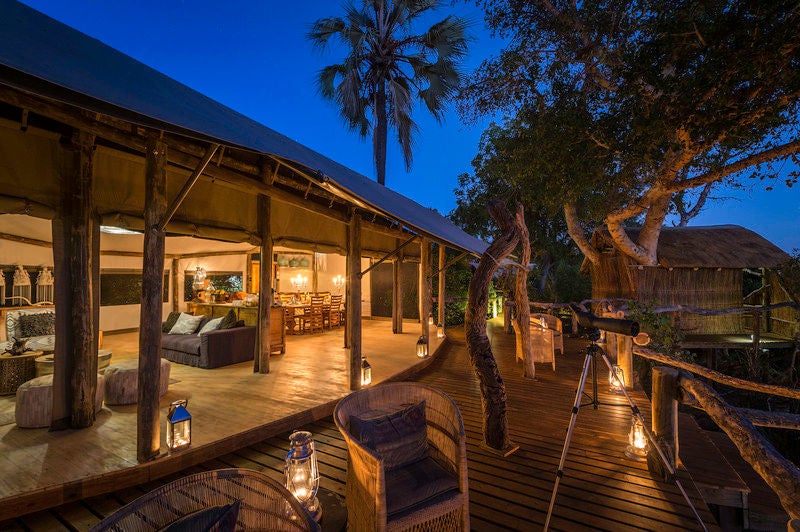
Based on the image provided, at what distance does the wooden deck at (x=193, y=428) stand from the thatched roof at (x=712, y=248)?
8242 mm

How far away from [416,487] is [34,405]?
3855 millimetres

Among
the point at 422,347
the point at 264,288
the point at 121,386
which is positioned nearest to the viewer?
the point at 121,386

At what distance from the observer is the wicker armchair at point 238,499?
4.79ft

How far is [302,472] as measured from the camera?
2209 mm

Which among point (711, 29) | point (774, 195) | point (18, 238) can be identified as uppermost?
point (774, 195)

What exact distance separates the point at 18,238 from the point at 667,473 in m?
10.2

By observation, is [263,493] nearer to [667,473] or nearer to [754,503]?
[667,473]

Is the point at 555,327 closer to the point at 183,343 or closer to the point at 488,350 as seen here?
the point at 488,350

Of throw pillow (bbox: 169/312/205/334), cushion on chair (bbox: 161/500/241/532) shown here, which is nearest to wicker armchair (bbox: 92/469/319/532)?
cushion on chair (bbox: 161/500/241/532)

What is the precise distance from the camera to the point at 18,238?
6.36 m

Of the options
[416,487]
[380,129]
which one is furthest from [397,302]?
[416,487]

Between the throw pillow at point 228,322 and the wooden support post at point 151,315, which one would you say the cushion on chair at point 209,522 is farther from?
the throw pillow at point 228,322

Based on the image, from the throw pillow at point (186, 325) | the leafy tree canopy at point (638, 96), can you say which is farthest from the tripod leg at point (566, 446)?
the throw pillow at point (186, 325)

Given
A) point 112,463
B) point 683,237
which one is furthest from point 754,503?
point 683,237
